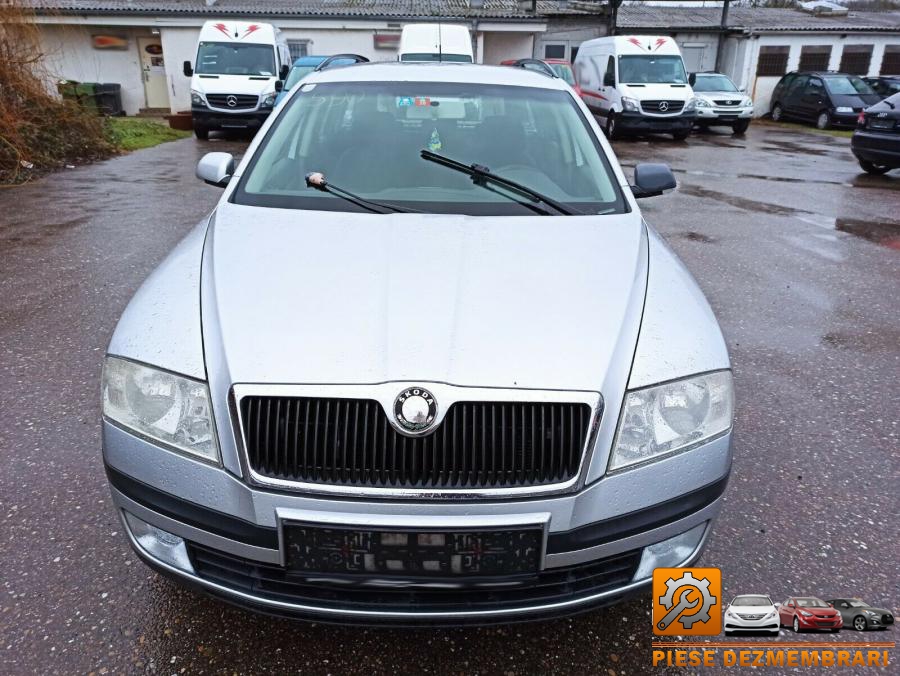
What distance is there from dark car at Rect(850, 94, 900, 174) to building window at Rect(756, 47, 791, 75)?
18304mm

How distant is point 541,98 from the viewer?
11.2 feet

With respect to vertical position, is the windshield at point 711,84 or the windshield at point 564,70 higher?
the windshield at point 564,70

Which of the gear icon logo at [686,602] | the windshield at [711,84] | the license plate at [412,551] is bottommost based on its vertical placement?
the windshield at [711,84]

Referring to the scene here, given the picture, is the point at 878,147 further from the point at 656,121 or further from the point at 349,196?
the point at 349,196

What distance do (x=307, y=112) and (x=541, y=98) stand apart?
1156 mm

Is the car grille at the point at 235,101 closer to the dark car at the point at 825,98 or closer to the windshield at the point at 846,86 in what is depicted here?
the dark car at the point at 825,98

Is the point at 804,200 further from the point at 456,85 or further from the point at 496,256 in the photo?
the point at 496,256

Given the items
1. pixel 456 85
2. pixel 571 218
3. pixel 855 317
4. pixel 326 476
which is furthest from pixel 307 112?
pixel 855 317

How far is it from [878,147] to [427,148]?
10698mm

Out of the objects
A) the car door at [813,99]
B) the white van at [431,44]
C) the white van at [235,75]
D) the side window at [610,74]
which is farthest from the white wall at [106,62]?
the car door at [813,99]

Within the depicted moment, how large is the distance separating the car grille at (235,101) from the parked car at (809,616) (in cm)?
1536

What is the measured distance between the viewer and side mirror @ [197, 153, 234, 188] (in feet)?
10.7

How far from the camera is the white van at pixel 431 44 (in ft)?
49.5

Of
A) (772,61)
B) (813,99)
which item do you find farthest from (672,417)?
(772,61)
